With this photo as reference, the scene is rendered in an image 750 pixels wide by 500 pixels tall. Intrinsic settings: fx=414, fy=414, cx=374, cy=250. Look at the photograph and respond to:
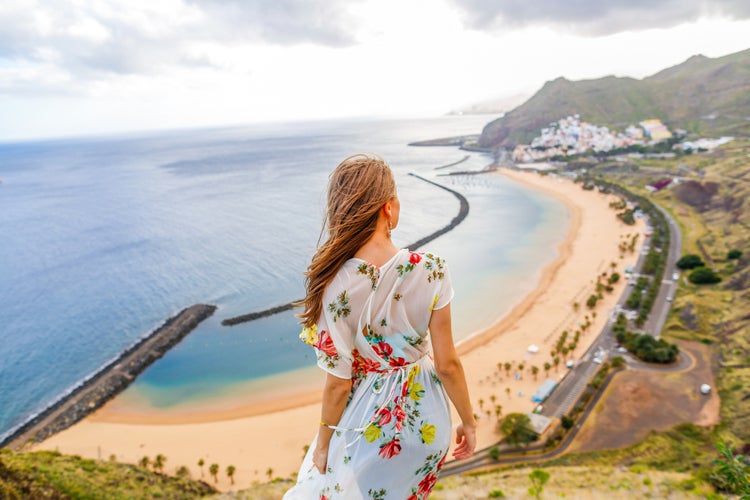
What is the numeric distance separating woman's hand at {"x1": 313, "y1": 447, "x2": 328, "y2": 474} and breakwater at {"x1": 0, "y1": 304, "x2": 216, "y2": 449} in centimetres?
2141

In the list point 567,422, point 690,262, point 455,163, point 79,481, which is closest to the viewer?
point 79,481

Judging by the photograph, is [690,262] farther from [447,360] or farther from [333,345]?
[333,345]

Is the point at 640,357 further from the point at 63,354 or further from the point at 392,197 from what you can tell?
the point at 63,354

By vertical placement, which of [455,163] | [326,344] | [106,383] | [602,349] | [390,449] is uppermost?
[326,344]

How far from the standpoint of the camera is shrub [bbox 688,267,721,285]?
25.6 metres

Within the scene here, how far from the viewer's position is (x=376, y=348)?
1.99 m

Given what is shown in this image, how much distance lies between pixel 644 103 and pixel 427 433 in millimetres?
120123

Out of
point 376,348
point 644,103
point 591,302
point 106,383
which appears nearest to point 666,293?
point 591,302

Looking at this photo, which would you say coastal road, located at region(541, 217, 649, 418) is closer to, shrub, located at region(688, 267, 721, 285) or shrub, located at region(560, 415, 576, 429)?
shrub, located at region(560, 415, 576, 429)

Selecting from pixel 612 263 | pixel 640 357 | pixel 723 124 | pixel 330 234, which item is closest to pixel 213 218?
pixel 612 263

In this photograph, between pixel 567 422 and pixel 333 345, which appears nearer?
pixel 333 345

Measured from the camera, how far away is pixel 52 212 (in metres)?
57.4

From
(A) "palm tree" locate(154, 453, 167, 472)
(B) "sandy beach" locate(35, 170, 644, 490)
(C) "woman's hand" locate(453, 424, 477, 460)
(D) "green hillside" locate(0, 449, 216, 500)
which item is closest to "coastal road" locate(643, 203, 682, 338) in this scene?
(B) "sandy beach" locate(35, 170, 644, 490)

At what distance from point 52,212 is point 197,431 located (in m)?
56.2
